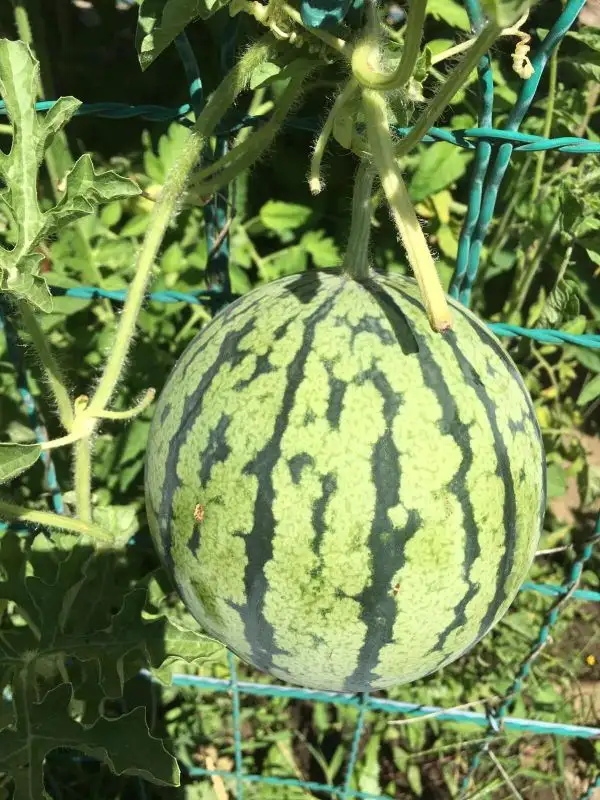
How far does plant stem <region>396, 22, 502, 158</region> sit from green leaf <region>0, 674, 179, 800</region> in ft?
3.19

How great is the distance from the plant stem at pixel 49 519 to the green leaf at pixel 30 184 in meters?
0.35

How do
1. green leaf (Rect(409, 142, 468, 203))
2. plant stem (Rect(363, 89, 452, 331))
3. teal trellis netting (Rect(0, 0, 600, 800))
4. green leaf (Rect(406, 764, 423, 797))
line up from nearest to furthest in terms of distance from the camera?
plant stem (Rect(363, 89, 452, 331))
teal trellis netting (Rect(0, 0, 600, 800))
green leaf (Rect(409, 142, 468, 203))
green leaf (Rect(406, 764, 423, 797))

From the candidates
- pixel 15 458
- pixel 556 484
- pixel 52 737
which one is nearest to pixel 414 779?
pixel 556 484

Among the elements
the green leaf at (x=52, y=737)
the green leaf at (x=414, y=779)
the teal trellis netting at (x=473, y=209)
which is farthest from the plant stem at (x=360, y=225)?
the green leaf at (x=414, y=779)

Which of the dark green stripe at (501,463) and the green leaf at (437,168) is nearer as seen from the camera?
the dark green stripe at (501,463)

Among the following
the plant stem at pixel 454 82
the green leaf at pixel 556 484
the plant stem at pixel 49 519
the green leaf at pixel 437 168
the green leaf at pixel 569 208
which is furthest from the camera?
the green leaf at pixel 556 484

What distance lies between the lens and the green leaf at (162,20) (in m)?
0.96

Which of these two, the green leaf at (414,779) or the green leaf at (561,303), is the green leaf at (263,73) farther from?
the green leaf at (414,779)

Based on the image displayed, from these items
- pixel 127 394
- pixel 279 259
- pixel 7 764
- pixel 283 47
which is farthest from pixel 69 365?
pixel 283 47

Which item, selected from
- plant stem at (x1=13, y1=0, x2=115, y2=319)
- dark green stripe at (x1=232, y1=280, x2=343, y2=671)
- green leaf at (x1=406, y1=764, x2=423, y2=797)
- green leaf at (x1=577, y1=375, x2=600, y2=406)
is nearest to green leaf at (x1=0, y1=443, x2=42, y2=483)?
dark green stripe at (x1=232, y1=280, x2=343, y2=671)

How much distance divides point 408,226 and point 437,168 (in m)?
0.73

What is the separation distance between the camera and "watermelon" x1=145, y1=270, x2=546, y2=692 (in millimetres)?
971

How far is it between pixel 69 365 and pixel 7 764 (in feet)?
3.14

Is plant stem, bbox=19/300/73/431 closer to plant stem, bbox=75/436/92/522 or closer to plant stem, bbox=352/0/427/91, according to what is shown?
plant stem, bbox=75/436/92/522
